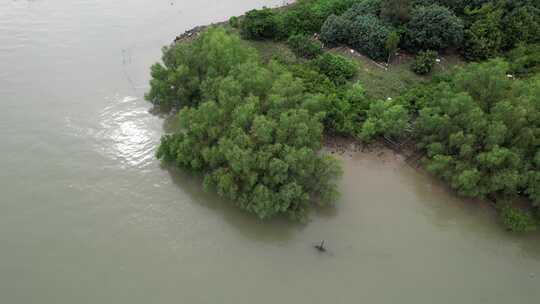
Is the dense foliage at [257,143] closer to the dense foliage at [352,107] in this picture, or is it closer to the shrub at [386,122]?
the dense foliage at [352,107]

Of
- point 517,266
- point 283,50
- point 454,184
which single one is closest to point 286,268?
point 454,184

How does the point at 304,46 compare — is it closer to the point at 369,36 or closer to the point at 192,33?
the point at 369,36

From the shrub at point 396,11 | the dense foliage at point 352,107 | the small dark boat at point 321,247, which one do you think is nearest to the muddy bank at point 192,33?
the dense foliage at point 352,107

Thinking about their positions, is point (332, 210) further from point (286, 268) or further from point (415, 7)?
point (415, 7)

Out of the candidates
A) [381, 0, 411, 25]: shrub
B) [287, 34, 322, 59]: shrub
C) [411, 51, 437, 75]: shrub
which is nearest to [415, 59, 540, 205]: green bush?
[411, 51, 437, 75]: shrub

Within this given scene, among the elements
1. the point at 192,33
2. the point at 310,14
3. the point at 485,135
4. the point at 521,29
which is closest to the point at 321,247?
the point at 485,135

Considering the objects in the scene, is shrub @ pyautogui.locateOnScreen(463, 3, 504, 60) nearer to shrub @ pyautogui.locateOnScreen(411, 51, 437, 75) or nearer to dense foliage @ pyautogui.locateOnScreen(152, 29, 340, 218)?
shrub @ pyautogui.locateOnScreen(411, 51, 437, 75)
